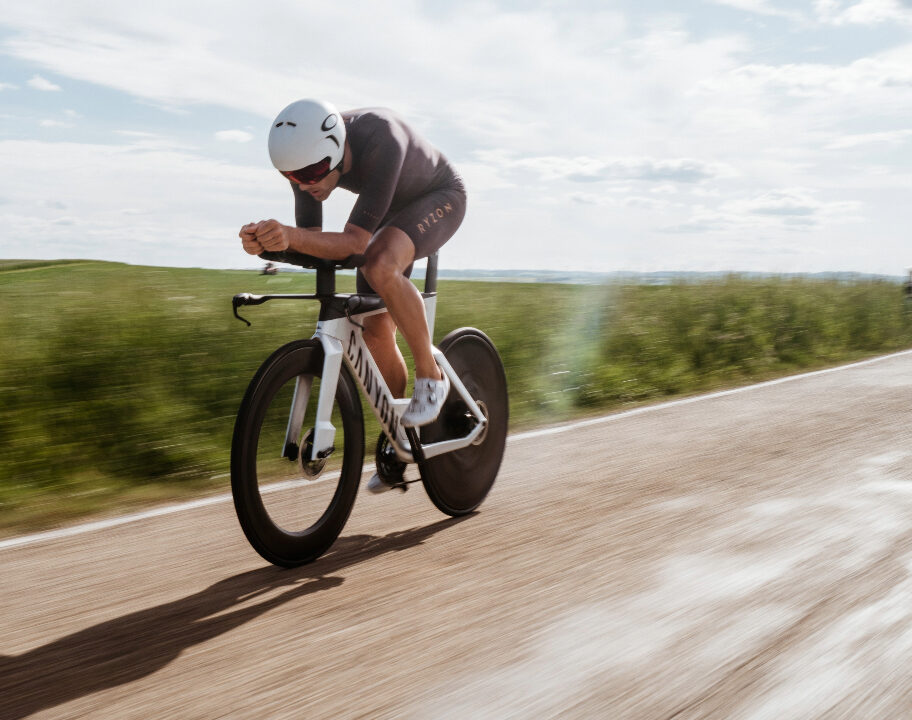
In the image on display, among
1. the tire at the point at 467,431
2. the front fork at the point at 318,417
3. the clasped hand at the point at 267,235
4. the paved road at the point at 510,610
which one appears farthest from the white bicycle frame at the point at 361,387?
the clasped hand at the point at 267,235

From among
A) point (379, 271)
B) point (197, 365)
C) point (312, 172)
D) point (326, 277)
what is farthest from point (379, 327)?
point (197, 365)

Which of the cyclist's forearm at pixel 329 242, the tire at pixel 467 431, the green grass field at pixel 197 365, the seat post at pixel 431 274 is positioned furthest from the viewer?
the green grass field at pixel 197 365

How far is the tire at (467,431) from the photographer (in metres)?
4.89

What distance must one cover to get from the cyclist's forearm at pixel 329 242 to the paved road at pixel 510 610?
51.7 inches

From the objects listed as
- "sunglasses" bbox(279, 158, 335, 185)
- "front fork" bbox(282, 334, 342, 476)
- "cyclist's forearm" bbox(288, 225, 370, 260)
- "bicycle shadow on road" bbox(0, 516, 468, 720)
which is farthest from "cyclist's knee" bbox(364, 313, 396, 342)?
"bicycle shadow on road" bbox(0, 516, 468, 720)

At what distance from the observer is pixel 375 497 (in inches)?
215

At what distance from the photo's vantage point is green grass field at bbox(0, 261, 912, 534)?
5895mm

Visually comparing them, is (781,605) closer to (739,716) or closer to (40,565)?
(739,716)

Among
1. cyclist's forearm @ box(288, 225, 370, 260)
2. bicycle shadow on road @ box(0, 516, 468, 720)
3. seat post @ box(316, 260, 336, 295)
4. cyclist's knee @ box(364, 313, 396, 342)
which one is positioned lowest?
bicycle shadow on road @ box(0, 516, 468, 720)

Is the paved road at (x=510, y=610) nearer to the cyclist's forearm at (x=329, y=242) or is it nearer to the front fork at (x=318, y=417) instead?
the front fork at (x=318, y=417)

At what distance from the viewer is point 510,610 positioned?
3.56 m

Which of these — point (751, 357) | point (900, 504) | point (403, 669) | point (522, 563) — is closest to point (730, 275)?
point (751, 357)

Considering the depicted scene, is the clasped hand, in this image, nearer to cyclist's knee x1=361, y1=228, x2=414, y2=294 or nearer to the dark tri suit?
the dark tri suit

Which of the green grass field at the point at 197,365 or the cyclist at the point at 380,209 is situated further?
the green grass field at the point at 197,365
